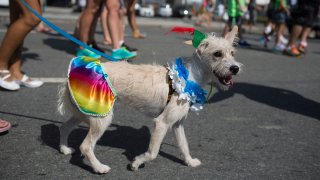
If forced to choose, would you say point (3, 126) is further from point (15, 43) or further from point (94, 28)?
point (94, 28)

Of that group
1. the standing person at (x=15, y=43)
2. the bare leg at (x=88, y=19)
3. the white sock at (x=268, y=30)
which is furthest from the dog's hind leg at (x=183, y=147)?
the white sock at (x=268, y=30)

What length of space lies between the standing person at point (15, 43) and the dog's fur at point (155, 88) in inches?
68.6

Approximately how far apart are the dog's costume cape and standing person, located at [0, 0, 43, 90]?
1817 millimetres

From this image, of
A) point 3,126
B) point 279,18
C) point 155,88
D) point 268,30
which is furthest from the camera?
point 268,30

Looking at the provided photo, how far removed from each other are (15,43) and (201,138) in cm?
254

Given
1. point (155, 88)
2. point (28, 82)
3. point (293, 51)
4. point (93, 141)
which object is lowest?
point (293, 51)

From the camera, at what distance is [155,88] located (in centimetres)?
307

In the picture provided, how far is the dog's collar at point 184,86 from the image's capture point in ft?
9.96

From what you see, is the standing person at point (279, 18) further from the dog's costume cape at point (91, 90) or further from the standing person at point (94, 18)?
the dog's costume cape at point (91, 90)

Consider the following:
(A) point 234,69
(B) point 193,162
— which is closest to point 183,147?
(B) point 193,162

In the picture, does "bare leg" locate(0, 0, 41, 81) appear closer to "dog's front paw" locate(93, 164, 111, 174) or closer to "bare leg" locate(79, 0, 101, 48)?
"bare leg" locate(79, 0, 101, 48)

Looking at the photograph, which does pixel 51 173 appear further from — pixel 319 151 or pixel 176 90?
pixel 319 151

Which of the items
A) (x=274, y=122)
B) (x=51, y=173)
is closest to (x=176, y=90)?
(x=51, y=173)

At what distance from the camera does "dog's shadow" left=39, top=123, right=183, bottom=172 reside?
3.49 metres
